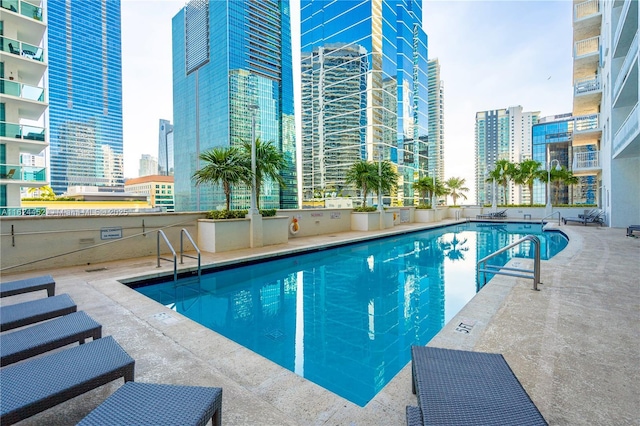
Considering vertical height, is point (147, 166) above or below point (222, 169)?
above

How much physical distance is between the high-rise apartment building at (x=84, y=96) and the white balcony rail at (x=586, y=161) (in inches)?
2943

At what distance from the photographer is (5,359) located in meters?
1.96

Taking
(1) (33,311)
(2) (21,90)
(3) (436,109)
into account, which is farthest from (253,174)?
(3) (436,109)

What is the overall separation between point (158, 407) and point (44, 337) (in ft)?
5.16

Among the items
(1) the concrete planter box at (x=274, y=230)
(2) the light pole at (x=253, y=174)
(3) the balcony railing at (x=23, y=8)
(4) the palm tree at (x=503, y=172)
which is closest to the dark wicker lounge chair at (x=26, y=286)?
(2) the light pole at (x=253, y=174)

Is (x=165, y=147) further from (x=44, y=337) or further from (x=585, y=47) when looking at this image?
(x=44, y=337)

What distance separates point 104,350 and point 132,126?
84.8 m

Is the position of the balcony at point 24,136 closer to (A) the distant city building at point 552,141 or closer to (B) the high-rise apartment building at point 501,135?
(A) the distant city building at point 552,141

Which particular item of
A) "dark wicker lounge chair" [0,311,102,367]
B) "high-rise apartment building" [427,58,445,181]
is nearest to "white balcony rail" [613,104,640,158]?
"dark wicker lounge chair" [0,311,102,367]

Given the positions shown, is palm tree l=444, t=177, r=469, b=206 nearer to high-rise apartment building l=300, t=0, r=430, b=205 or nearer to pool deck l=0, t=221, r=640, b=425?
high-rise apartment building l=300, t=0, r=430, b=205

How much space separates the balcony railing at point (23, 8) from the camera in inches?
529

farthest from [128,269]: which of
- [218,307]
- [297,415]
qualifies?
[297,415]

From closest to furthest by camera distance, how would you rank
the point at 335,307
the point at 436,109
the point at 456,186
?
the point at 335,307, the point at 456,186, the point at 436,109

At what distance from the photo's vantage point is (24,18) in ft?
45.5
